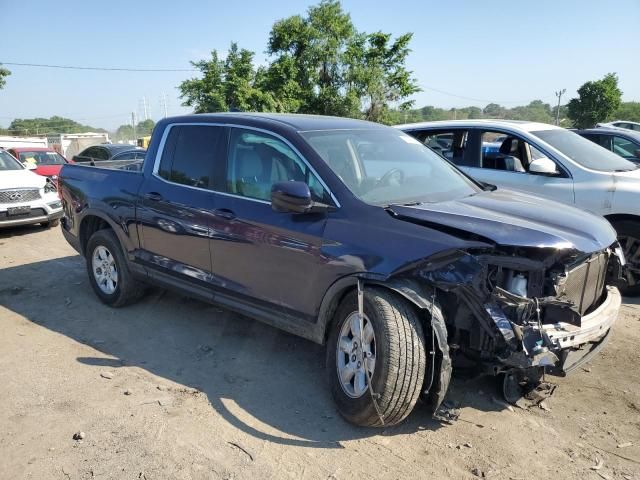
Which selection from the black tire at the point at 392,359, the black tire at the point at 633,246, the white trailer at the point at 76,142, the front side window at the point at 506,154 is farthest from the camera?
the white trailer at the point at 76,142

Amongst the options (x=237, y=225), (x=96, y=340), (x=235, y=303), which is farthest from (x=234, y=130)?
(x=96, y=340)

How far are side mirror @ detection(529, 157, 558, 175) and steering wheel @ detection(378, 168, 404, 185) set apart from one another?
2.77 m

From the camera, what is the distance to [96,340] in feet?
14.8

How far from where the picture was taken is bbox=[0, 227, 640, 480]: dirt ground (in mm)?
2838

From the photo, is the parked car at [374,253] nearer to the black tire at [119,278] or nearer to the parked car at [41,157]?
the black tire at [119,278]

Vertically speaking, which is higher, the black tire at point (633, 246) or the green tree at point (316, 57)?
the green tree at point (316, 57)

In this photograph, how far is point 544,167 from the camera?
5883 mm

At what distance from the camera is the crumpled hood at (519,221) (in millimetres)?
2873

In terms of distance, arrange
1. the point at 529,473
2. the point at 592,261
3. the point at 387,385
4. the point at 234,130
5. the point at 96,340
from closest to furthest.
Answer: the point at 529,473, the point at 387,385, the point at 592,261, the point at 234,130, the point at 96,340

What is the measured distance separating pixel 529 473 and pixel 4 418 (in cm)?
320

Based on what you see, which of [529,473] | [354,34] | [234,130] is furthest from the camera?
[354,34]

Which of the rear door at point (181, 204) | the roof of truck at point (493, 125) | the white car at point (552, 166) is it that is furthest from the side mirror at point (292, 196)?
the roof of truck at point (493, 125)

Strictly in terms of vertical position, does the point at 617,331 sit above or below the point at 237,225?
below

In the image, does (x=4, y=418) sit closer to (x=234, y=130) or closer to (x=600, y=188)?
(x=234, y=130)
